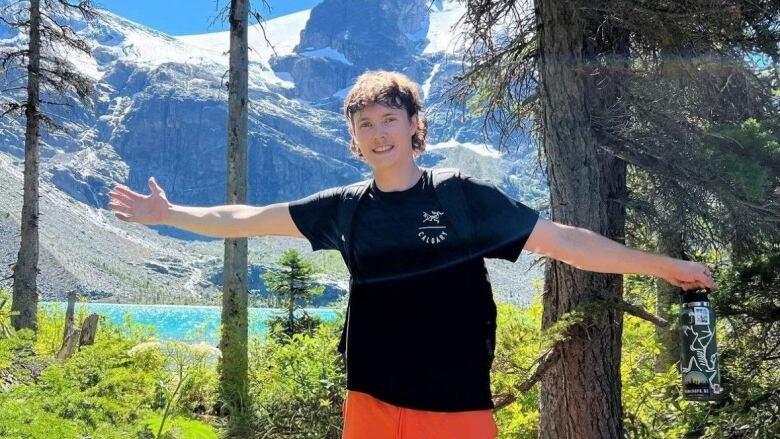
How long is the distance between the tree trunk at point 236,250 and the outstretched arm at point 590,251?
6271 millimetres

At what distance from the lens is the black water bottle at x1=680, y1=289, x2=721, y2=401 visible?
2.55 meters

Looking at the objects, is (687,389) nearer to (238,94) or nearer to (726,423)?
(726,423)

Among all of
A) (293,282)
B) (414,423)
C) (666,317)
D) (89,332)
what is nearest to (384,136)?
(414,423)

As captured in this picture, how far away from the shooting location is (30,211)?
1301 centimetres

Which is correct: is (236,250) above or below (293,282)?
above

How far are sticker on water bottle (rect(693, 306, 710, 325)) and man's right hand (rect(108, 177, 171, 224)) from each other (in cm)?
196

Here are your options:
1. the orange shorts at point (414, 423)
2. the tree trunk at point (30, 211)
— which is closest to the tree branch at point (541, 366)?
the orange shorts at point (414, 423)

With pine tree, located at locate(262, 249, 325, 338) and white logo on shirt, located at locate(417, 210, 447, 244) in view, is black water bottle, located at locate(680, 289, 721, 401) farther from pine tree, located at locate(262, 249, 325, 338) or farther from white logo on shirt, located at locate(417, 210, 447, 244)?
pine tree, located at locate(262, 249, 325, 338)

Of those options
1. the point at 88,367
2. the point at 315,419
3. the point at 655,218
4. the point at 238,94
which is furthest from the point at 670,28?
the point at 238,94

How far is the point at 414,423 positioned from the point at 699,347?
1190mm

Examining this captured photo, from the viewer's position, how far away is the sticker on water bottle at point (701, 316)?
2.56 metres

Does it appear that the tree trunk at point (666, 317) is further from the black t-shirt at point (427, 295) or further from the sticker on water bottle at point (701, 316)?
the black t-shirt at point (427, 295)

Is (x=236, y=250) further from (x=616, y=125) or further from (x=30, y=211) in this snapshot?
(x=616, y=125)

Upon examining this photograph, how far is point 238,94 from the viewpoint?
9984mm
